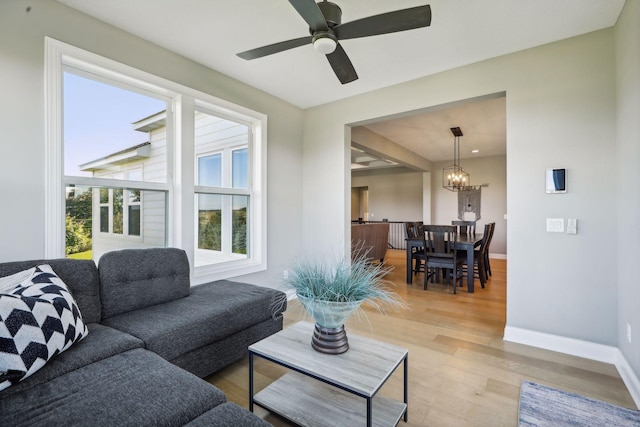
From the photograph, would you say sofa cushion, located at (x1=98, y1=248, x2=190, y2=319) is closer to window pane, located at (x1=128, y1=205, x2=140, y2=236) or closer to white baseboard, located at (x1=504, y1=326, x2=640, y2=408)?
window pane, located at (x1=128, y1=205, x2=140, y2=236)

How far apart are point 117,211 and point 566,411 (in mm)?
3605

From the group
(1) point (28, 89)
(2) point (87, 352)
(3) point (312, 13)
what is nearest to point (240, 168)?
(1) point (28, 89)

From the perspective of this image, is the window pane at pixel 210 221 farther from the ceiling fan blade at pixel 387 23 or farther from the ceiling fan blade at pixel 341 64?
the ceiling fan blade at pixel 387 23

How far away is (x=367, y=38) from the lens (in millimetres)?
2723

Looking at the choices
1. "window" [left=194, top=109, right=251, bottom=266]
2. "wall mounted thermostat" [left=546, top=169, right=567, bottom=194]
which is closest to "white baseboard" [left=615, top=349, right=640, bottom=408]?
"wall mounted thermostat" [left=546, top=169, right=567, bottom=194]

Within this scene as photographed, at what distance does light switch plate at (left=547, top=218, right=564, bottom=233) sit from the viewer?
8.69 feet

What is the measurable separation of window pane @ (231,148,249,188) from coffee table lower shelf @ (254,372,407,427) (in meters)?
2.47

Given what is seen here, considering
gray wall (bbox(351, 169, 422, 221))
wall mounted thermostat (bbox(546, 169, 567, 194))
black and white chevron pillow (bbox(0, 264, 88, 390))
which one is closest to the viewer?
black and white chevron pillow (bbox(0, 264, 88, 390))

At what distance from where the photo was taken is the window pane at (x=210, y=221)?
11.0 feet

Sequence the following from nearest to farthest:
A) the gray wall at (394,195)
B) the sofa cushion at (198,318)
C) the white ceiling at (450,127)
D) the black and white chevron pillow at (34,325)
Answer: the black and white chevron pillow at (34,325) < the sofa cushion at (198,318) < the white ceiling at (450,127) < the gray wall at (394,195)

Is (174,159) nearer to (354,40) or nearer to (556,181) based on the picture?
(354,40)

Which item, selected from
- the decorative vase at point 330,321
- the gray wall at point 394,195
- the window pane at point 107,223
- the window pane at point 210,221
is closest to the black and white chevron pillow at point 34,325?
the window pane at point 107,223

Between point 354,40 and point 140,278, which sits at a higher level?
point 354,40

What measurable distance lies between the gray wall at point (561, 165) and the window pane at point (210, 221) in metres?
2.87
